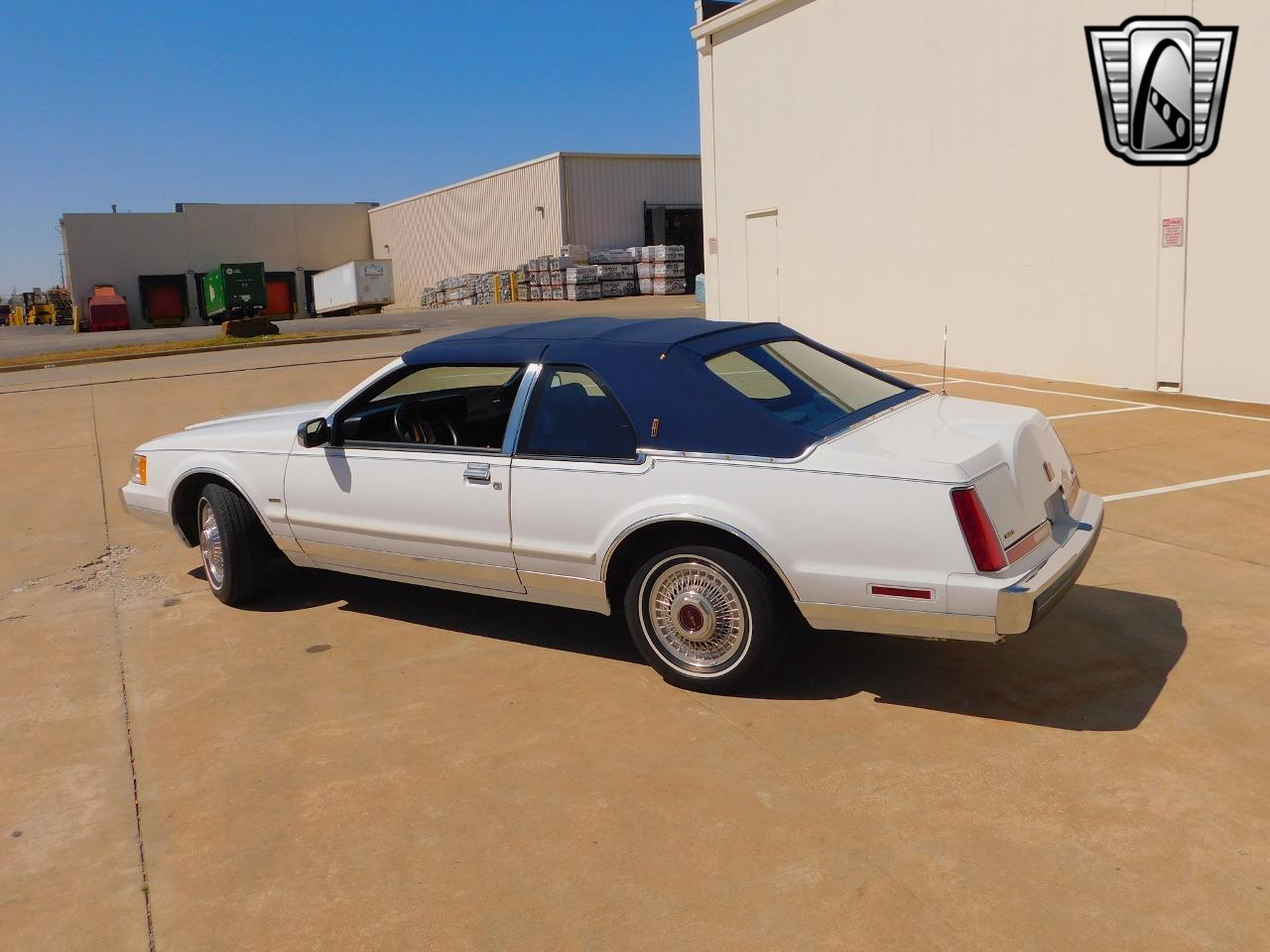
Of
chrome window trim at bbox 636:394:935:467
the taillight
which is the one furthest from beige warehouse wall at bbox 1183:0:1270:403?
the taillight

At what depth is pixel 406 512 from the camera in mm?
5023

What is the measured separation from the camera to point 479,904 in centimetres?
305

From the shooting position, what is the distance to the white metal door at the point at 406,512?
4.77 meters

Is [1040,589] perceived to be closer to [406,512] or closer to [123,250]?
[406,512]

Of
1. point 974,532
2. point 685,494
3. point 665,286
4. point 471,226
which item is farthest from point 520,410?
point 471,226

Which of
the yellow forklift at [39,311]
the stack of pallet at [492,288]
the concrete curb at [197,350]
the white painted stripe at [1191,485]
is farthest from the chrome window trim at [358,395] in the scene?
the yellow forklift at [39,311]

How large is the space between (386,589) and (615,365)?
2.27 m

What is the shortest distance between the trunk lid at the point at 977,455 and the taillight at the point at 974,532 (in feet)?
0.18

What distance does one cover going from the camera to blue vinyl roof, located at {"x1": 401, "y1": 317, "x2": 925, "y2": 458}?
420 centimetres

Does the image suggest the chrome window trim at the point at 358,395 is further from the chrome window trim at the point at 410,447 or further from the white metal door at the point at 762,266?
the white metal door at the point at 762,266

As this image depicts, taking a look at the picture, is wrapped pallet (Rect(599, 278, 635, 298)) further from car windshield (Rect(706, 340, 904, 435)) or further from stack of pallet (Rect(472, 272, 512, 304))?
car windshield (Rect(706, 340, 904, 435))

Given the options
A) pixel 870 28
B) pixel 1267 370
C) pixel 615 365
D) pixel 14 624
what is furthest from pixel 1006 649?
pixel 870 28

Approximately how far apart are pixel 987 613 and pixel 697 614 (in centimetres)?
112

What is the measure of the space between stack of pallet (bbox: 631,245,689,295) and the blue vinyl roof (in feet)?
121
